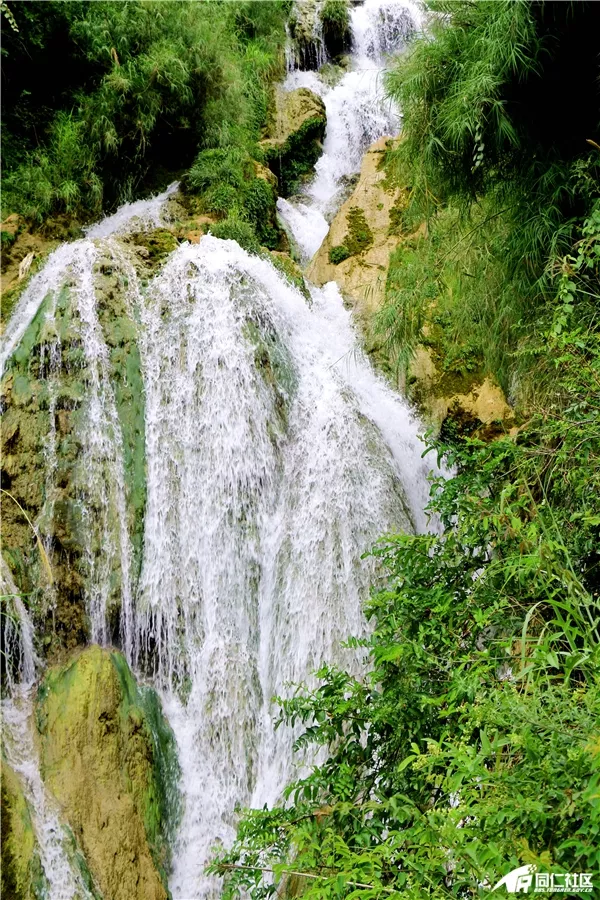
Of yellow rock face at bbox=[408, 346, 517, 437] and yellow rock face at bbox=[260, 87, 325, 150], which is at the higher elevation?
yellow rock face at bbox=[260, 87, 325, 150]

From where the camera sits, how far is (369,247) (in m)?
9.66

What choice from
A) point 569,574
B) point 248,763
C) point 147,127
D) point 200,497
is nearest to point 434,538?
point 569,574

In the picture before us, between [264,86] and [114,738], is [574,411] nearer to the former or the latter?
[114,738]

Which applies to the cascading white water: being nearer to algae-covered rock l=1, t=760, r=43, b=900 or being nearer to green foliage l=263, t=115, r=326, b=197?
green foliage l=263, t=115, r=326, b=197

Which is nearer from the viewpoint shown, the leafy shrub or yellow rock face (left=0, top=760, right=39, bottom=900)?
yellow rock face (left=0, top=760, right=39, bottom=900)

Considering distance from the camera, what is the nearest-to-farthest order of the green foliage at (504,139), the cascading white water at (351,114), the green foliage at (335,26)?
1. the green foliage at (504,139)
2. the cascading white water at (351,114)
3. the green foliage at (335,26)

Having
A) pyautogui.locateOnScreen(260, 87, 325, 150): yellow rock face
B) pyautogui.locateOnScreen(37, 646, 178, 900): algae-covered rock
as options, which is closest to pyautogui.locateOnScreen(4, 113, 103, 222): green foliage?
pyautogui.locateOnScreen(260, 87, 325, 150): yellow rock face

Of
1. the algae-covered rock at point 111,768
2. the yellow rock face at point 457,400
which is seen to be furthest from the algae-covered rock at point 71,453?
the yellow rock face at point 457,400

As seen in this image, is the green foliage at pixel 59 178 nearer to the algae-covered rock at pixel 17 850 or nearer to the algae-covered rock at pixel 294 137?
the algae-covered rock at pixel 294 137

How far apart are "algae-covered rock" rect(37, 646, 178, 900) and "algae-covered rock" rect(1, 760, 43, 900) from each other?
0.83 feet

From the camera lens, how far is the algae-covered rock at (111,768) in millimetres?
4383

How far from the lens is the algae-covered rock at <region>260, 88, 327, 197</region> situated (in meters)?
12.2

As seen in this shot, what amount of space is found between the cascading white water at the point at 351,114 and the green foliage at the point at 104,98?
6.72 ft

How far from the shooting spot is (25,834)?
423 centimetres
